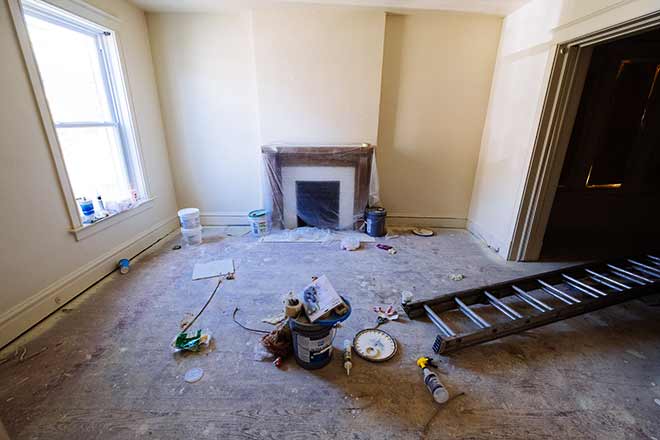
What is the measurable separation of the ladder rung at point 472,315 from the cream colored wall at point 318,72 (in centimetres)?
213

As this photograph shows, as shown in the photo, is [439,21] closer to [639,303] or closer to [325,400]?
[639,303]

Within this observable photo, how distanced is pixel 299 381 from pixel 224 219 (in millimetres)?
2713

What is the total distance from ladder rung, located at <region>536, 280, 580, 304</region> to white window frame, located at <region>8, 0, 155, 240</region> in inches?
142

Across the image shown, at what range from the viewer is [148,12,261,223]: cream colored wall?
3.10 metres

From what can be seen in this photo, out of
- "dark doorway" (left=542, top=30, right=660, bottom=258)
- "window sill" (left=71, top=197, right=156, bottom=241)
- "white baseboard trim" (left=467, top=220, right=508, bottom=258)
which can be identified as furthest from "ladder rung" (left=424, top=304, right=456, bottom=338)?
"window sill" (left=71, top=197, right=156, bottom=241)

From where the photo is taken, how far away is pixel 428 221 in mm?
3793

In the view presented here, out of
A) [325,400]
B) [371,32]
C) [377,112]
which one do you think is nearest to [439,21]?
[371,32]

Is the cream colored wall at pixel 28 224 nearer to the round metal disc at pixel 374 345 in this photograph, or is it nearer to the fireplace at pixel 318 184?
the fireplace at pixel 318 184

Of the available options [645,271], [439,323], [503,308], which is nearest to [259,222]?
[439,323]

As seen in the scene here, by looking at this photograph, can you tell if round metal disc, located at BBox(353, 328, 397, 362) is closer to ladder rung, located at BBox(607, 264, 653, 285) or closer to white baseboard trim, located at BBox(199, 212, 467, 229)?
ladder rung, located at BBox(607, 264, 653, 285)

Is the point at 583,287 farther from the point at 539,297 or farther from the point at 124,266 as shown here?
the point at 124,266

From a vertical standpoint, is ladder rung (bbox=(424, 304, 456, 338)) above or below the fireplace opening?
below

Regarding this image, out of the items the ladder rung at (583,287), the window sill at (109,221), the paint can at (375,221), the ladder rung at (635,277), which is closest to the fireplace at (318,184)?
the paint can at (375,221)

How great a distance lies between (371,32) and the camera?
3.04 meters
